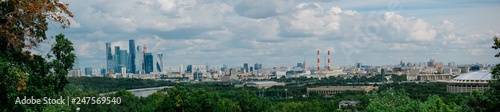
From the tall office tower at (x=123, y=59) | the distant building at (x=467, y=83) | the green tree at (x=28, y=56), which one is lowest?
the distant building at (x=467, y=83)

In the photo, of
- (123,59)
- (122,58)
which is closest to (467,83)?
(122,58)

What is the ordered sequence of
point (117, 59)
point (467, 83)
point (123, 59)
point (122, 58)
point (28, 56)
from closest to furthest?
point (28, 56) → point (467, 83) → point (117, 59) → point (122, 58) → point (123, 59)

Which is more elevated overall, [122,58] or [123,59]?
[122,58]

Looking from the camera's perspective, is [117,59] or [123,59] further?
[123,59]

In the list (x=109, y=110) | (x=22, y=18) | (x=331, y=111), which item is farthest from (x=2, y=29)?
(x=331, y=111)

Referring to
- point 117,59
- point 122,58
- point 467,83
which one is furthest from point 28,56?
point 122,58

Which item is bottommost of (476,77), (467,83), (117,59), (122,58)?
(467,83)

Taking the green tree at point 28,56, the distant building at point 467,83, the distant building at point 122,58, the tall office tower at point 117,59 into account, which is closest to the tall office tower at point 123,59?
the distant building at point 122,58

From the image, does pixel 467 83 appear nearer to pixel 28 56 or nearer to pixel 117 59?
pixel 28 56

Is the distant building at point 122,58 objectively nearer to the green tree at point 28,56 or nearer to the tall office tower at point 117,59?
the tall office tower at point 117,59

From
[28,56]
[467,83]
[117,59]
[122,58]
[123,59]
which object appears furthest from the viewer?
[123,59]

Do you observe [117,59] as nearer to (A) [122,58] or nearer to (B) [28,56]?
(A) [122,58]
